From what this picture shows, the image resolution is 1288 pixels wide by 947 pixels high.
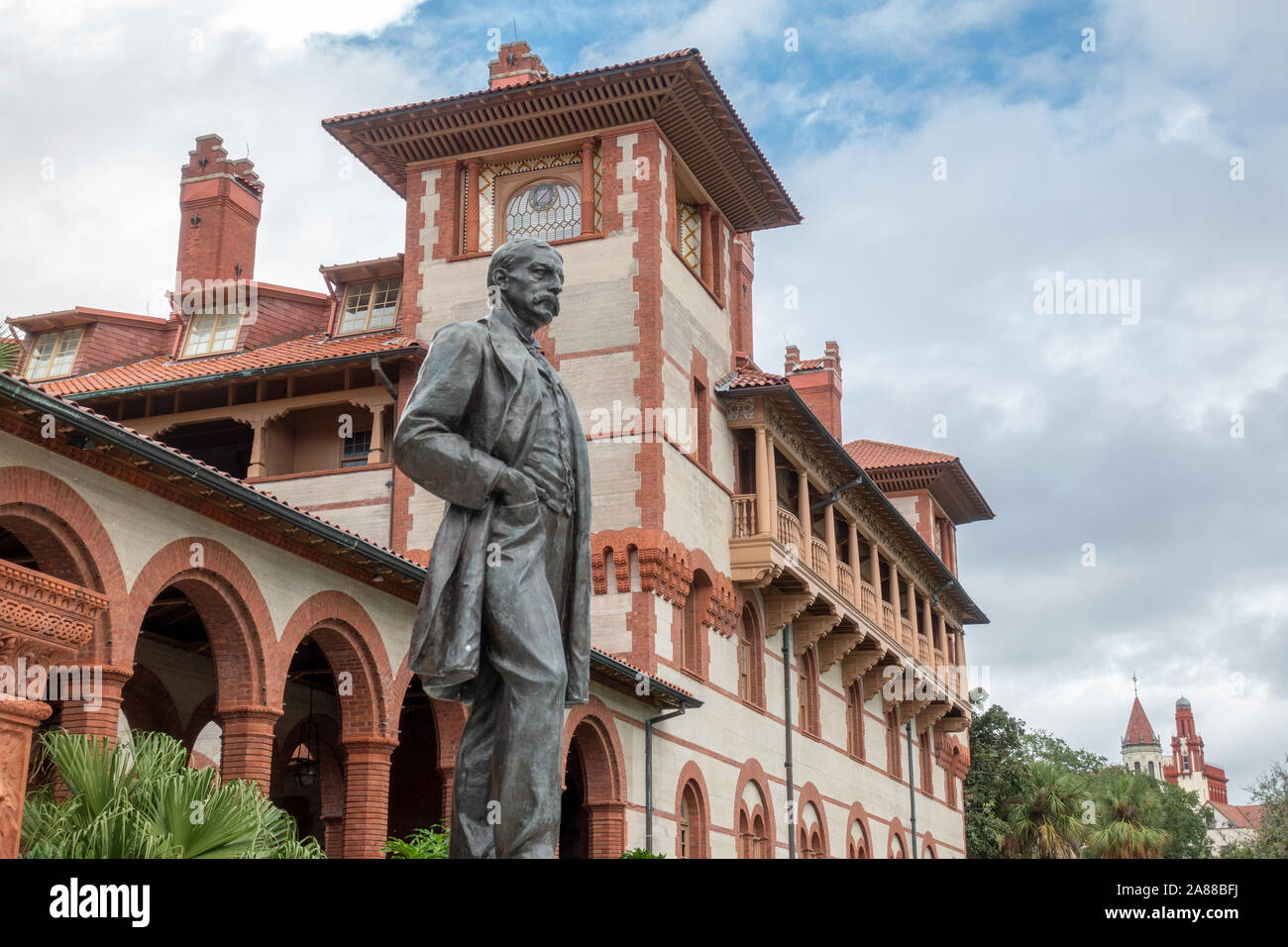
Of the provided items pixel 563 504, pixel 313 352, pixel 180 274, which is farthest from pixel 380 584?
pixel 180 274

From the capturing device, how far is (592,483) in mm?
26625

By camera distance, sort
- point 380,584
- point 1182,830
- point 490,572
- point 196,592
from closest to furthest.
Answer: point 490,572
point 196,592
point 380,584
point 1182,830

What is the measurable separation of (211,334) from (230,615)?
16.1 m

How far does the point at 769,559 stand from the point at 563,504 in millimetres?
22664

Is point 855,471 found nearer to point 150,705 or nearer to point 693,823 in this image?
point 693,823

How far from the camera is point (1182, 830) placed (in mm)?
74938

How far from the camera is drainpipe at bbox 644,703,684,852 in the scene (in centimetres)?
2356

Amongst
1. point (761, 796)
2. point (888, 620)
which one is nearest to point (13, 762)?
point (761, 796)

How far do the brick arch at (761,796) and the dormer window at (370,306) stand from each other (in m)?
11.0

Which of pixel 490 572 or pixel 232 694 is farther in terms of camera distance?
pixel 232 694

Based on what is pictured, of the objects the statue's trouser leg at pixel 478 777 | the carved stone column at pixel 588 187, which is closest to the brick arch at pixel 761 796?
the carved stone column at pixel 588 187

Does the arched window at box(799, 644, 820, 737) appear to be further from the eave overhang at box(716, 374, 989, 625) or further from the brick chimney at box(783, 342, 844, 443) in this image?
the brick chimney at box(783, 342, 844, 443)
